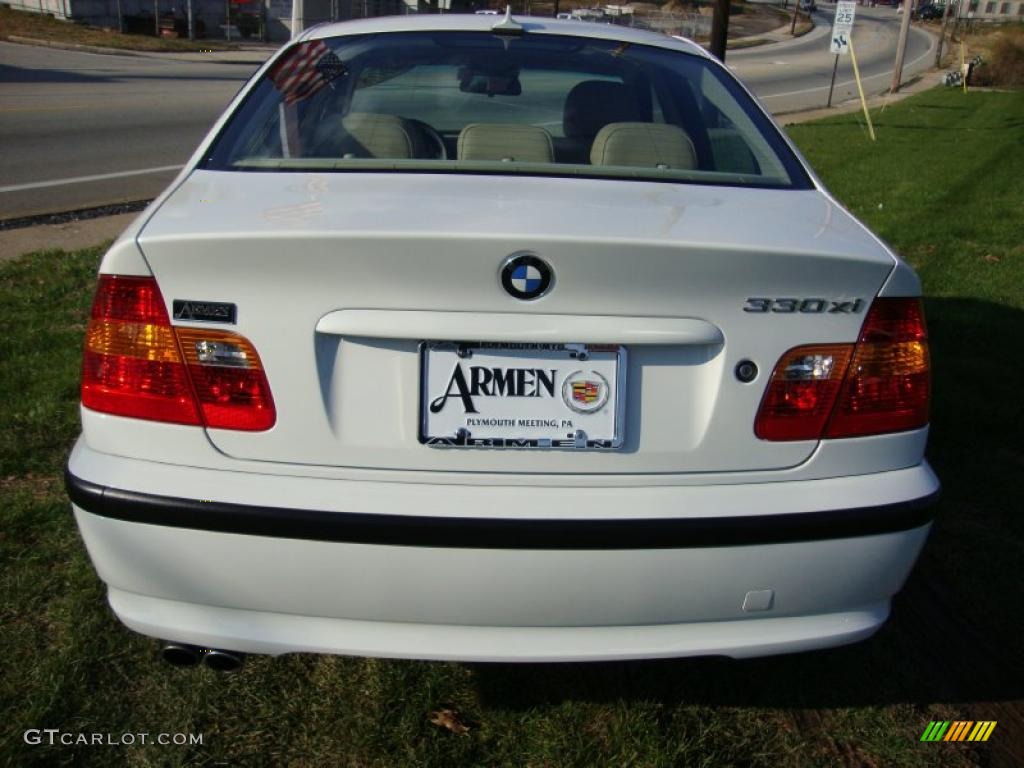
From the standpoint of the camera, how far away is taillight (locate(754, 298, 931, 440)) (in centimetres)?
213

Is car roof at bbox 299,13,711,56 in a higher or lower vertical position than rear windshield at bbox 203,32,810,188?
higher

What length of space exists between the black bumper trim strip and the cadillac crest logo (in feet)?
0.75

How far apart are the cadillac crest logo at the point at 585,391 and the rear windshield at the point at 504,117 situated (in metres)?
0.78

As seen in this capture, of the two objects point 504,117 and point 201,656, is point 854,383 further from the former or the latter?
point 504,117

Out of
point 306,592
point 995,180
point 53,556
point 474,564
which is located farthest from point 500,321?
point 995,180

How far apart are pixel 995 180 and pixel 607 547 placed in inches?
474

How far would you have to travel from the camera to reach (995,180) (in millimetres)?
12320

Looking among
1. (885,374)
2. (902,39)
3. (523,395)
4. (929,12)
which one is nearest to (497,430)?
(523,395)

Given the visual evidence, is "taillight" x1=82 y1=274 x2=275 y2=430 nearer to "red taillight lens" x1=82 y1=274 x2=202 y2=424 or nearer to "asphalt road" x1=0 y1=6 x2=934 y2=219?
"red taillight lens" x1=82 y1=274 x2=202 y2=424

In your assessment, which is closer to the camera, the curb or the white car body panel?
the white car body panel

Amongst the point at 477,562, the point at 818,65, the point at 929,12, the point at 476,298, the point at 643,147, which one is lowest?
the point at 818,65

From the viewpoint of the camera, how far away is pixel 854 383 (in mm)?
2168

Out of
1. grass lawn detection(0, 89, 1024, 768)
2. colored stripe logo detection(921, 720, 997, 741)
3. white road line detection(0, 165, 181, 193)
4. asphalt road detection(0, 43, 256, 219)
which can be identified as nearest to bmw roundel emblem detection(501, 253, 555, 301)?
grass lawn detection(0, 89, 1024, 768)

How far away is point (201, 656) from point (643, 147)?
5.94 feet
